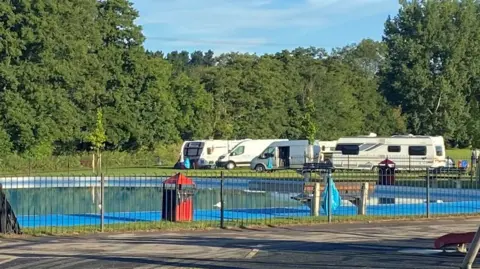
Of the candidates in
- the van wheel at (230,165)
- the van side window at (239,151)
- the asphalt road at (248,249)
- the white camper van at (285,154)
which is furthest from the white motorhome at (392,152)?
the asphalt road at (248,249)

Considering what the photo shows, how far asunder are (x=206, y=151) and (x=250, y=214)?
122 ft

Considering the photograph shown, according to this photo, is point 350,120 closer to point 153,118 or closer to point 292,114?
point 292,114

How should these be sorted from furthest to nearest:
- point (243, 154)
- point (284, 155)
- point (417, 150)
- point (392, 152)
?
point (243, 154), point (284, 155), point (392, 152), point (417, 150)

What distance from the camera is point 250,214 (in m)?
24.6

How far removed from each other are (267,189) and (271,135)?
51.2m

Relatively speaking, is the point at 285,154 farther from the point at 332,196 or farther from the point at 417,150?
the point at 332,196

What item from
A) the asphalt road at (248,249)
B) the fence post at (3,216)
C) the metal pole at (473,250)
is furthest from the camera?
the fence post at (3,216)

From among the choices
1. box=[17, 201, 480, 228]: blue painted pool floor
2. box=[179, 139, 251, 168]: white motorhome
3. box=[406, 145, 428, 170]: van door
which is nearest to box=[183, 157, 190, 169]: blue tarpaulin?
box=[179, 139, 251, 168]: white motorhome

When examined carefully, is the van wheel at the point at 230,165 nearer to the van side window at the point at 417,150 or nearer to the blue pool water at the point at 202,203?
the van side window at the point at 417,150

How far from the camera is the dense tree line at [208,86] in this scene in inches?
2383

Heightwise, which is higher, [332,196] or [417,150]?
[417,150]

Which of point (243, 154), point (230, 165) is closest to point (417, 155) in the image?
point (243, 154)

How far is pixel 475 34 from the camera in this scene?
79.5 meters

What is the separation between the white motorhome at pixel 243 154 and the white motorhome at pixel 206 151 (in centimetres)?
95
